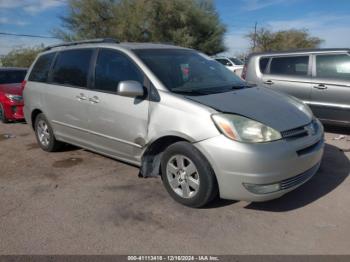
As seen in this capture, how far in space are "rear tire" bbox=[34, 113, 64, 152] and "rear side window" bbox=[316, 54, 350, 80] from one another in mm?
4924

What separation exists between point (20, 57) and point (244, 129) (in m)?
36.7

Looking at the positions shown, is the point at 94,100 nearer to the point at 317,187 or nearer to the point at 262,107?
the point at 262,107

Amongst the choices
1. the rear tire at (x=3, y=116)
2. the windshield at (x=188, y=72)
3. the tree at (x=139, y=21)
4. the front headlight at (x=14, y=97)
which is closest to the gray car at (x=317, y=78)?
the windshield at (x=188, y=72)

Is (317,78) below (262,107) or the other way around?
the other way around

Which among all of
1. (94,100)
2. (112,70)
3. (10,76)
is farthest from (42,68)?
(10,76)

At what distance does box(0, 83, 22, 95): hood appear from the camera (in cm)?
906

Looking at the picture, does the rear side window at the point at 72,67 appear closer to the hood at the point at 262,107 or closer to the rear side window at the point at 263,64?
the hood at the point at 262,107

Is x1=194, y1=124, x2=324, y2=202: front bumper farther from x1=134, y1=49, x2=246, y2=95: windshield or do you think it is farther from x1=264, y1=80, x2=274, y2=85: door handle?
x1=264, y1=80, x2=274, y2=85: door handle

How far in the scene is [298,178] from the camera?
12.0 feet

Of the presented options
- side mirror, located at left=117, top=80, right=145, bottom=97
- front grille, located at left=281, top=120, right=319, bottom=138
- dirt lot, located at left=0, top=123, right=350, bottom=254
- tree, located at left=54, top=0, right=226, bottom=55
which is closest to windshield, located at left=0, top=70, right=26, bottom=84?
dirt lot, located at left=0, top=123, right=350, bottom=254

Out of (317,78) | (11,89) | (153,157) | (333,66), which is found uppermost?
(333,66)

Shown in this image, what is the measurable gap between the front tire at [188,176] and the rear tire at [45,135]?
8.67ft

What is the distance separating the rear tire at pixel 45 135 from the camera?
594 cm

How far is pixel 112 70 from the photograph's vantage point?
464 cm
